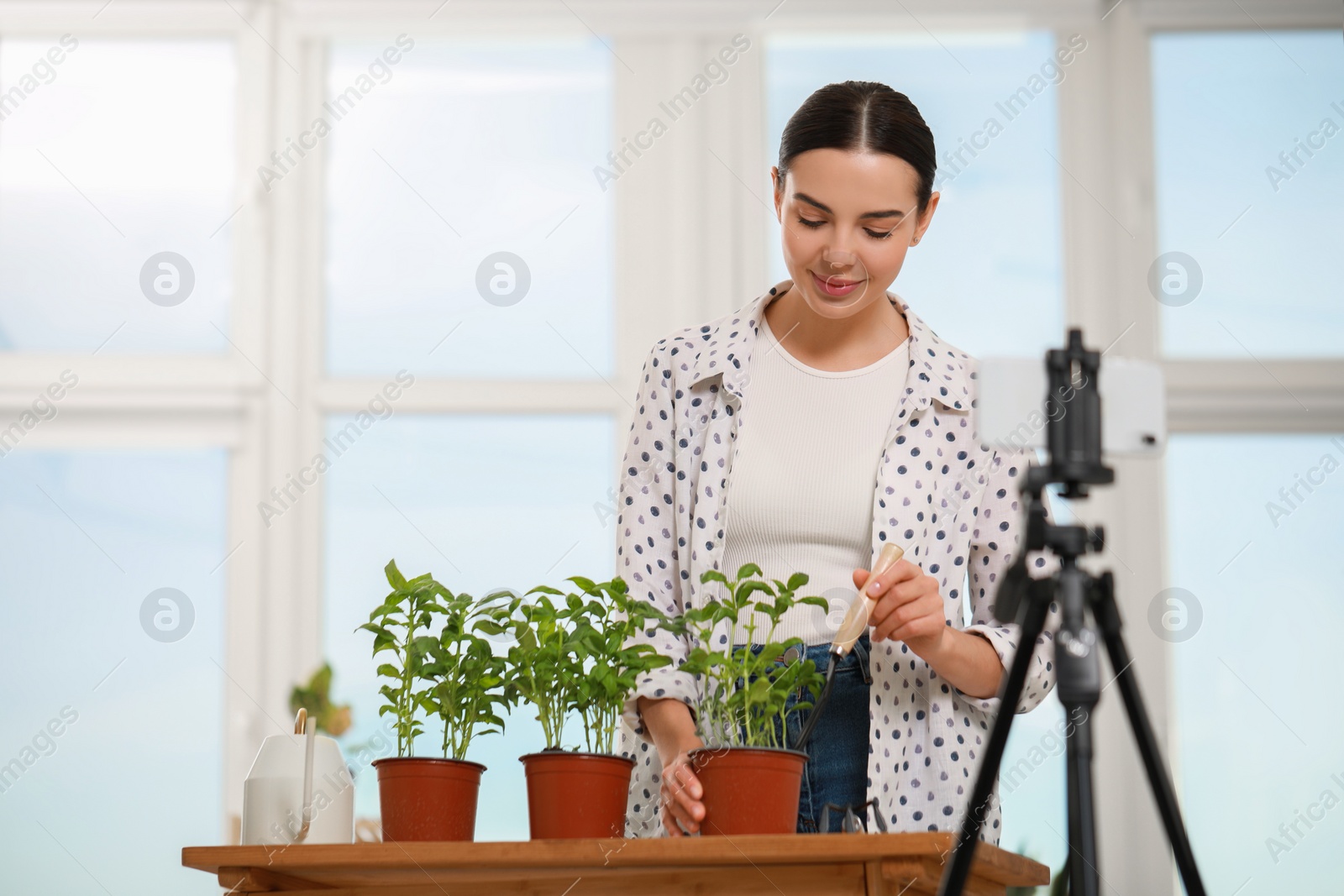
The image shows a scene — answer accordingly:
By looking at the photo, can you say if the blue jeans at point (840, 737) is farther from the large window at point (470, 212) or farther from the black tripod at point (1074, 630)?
the large window at point (470, 212)

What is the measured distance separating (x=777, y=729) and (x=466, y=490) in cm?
213

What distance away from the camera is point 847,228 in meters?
1.48

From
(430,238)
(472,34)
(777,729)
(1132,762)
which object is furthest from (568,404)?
(777,729)

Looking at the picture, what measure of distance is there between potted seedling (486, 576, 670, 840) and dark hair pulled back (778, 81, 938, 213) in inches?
21.9

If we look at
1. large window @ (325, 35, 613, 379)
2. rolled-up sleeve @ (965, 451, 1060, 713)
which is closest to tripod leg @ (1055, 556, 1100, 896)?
rolled-up sleeve @ (965, 451, 1060, 713)

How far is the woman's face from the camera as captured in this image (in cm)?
148

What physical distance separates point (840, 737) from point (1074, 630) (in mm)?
523

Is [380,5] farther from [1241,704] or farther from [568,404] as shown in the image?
[1241,704]

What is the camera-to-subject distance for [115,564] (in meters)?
3.42

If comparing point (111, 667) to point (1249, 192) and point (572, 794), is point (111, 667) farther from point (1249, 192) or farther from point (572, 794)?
point (1249, 192)

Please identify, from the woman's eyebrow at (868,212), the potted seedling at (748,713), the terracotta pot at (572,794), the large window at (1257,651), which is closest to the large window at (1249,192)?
the large window at (1257,651)

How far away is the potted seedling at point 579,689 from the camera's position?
118 centimetres

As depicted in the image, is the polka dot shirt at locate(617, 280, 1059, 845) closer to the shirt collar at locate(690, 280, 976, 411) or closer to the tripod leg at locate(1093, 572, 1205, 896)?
the shirt collar at locate(690, 280, 976, 411)

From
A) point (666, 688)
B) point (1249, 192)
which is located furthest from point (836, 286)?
point (1249, 192)
